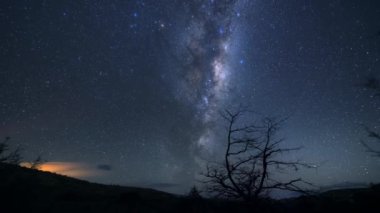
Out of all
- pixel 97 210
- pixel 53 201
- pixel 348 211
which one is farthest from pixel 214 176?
pixel 53 201

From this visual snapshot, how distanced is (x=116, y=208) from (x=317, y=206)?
945 cm

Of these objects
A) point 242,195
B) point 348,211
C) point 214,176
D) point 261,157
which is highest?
point 261,157

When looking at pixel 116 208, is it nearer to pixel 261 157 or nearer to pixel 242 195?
pixel 242 195

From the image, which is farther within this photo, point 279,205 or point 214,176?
point 279,205

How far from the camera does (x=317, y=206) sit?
11.5 meters

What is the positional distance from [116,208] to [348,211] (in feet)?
35.2

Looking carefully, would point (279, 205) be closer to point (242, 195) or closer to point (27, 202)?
point (242, 195)

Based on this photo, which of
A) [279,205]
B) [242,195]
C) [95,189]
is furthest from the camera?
[95,189]

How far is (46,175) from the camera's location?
15.5 metres

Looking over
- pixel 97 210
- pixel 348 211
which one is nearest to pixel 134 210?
pixel 97 210

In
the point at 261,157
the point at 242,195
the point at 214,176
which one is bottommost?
the point at 242,195

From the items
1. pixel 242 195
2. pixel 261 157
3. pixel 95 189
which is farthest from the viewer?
pixel 95 189

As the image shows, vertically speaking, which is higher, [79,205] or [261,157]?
[261,157]

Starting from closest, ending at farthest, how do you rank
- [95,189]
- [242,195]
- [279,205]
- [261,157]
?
[242,195] < [261,157] < [279,205] < [95,189]
